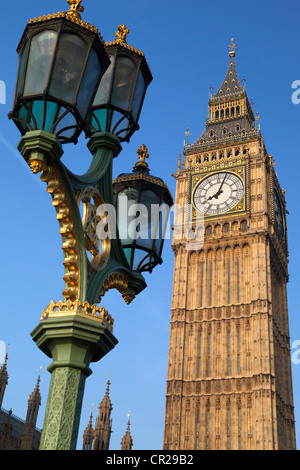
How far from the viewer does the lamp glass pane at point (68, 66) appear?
456cm

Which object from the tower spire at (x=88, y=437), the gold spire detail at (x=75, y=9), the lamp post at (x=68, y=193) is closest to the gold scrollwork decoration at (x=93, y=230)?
the lamp post at (x=68, y=193)

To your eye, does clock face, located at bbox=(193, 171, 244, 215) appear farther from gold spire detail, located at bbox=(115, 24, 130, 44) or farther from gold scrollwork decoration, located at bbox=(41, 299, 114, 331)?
gold scrollwork decoration, located at bbox=(41, 299, 114, 331)

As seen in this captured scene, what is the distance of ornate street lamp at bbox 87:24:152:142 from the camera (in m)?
5.75

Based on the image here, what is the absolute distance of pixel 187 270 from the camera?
4328 cm

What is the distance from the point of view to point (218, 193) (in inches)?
1750

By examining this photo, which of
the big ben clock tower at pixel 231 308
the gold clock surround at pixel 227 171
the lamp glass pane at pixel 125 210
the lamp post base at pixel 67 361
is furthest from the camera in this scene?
the gold clock surround at pixel 227 171

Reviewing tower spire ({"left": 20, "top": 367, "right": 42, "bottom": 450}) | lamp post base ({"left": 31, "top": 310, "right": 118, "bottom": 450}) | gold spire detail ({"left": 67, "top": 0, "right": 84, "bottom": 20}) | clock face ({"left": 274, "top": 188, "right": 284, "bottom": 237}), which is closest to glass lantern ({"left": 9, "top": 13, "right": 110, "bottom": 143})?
gold spire detail ({"left": 67, "top": 0, "right": 84, "bottom": 20})

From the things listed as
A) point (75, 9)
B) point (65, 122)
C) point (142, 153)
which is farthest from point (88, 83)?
point (142, 153)

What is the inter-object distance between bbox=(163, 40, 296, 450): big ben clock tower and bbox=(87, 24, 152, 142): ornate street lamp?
32.2 m

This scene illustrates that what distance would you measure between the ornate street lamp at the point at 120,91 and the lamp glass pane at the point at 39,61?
3.65ft

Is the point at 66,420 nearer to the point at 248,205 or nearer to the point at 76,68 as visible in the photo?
the point at 76,68

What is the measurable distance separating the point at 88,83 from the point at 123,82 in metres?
1.09

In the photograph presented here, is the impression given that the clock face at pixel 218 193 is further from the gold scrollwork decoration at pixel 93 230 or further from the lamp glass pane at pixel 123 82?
the gold scrollwork decoration at pixel 93 230

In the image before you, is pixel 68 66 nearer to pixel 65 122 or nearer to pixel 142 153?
pixel 65 122
